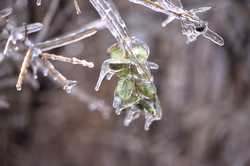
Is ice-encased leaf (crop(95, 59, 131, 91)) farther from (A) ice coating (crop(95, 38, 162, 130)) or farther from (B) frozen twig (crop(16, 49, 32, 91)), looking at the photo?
(B) frozen twig (crop(16, 49, 32, 91))

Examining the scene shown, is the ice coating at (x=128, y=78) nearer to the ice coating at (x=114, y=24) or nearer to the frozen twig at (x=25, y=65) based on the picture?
the ice coating at (x=114, y=24)

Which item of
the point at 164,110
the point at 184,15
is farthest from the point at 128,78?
the point at 164,110

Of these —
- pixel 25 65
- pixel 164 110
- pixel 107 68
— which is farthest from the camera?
pixel 164 110

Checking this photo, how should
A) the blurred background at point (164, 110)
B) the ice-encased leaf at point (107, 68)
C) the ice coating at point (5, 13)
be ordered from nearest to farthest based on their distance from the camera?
the ice-encased leaf at point (107, 68), the ice coating at point (5, 13), the blurred background at point (164, 110)

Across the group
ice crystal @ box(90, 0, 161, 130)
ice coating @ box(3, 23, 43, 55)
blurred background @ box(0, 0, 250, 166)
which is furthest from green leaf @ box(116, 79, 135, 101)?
blurred background @ box(0, 0, 250, 166)

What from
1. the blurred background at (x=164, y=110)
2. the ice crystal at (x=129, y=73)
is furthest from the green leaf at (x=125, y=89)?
the blurred background at (x=164, y=110)

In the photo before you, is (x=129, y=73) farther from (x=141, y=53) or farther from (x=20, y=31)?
(x=20, y=31)

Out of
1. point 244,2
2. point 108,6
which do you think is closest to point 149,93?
point 108,6

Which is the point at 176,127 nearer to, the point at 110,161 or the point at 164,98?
the point at 164,98
